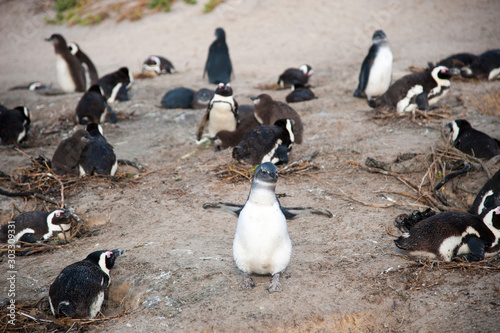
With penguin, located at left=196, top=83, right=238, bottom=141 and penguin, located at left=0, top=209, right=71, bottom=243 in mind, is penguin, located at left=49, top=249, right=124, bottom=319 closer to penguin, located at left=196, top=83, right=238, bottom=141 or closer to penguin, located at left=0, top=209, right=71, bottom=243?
penguin, located at left=0, top=209, right=71, bottom=243

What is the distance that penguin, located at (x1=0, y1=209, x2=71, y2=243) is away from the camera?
3.87 meters

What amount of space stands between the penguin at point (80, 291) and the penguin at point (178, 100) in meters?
4.57

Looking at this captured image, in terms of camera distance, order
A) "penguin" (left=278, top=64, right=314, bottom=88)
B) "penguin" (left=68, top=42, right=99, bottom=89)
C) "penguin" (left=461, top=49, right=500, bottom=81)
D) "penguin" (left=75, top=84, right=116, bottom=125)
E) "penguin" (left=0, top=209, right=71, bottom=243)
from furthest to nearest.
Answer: "penguin" (left=68, top=42, right=99, bottom=89) → "penguin" (left=278, top=64, right=314, bottom=88) → "penguin" (left=461, top=49, right=500, bottom=81) → "penguin" (left=75, top=84, right=116, bottom=125) → "penguin" (left=0, top=209, right=71, bottom=243)

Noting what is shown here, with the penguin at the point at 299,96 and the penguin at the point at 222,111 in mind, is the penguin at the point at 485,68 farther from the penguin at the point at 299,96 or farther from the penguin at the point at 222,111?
the penguin at the point at 222,111

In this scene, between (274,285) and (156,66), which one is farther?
(156,66)

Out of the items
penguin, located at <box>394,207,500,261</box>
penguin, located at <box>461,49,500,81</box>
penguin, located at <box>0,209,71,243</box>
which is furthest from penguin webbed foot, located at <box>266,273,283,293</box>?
penguin, located at <box>461,49,500,81</box>

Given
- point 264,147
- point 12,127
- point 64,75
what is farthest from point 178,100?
point 264,147

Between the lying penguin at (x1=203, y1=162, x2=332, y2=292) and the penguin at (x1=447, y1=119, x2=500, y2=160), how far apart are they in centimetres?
251

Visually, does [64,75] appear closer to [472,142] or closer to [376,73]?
[376,73]

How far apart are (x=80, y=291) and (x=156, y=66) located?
7313 millimetres

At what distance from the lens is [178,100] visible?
739 cm

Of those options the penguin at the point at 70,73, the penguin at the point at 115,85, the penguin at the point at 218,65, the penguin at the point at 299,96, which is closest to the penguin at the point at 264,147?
the penguin at the point at 299,96

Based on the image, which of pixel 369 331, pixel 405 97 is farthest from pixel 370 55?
pixel 369 331

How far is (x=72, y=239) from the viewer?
3.99 metres
